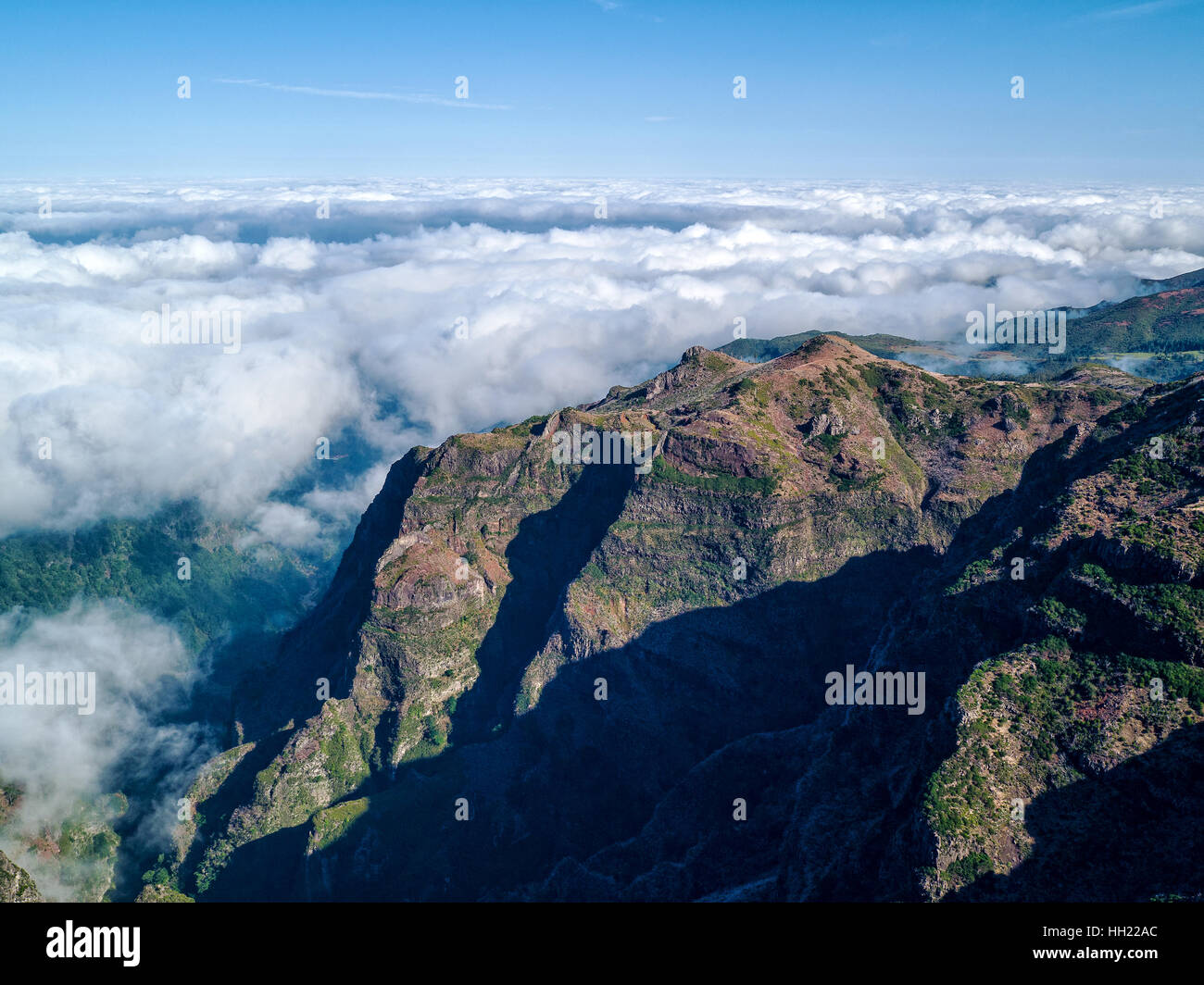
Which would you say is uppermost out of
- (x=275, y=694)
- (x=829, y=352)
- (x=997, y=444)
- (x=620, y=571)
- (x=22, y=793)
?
(x=829, y=352)

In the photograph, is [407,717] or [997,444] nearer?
[407,717]

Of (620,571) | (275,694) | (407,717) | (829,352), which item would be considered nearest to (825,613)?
(620,571)

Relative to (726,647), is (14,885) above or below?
above

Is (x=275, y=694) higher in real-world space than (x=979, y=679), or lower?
lower

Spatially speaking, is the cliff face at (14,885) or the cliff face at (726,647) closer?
the cliff face at (14,885)

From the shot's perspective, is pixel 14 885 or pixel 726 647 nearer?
pixel 14 885

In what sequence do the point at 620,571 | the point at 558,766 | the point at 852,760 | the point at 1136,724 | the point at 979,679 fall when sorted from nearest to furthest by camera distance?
the point at 1136,724 → the point at 979,679 → the point at 852,760 → the point at 558,766 → the point at 620,571

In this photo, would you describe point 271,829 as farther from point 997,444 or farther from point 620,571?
point 997,444

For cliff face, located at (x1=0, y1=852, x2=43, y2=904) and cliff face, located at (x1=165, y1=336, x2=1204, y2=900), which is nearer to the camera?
cliff face, located at (x1=0, y1=852, x2=43, y2=904)
